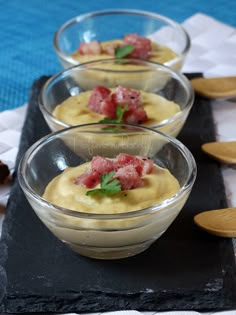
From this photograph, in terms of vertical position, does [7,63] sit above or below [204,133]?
below

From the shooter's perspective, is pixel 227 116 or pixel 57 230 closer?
pixel 57 230

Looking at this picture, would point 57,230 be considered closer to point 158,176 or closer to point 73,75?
point 158,176

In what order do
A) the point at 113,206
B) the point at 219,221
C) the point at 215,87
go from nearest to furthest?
the point at 113,206 → the point at 219,221 → the point at 215,87

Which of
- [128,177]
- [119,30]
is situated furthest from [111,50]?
[128,177]

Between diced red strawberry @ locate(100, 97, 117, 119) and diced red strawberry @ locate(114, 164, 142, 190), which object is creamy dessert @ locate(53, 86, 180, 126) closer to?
diced red strawberry @ locate(100, 97, 117, 119)

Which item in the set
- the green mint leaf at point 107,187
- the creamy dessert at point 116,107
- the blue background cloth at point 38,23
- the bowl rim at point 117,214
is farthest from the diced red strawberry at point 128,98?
the blue background cloth at point 38,23

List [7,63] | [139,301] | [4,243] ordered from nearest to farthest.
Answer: [139,301]
[4,243]
[7,63]

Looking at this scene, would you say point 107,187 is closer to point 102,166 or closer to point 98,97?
point 102,166

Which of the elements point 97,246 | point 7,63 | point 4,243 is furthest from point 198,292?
point 7,63
